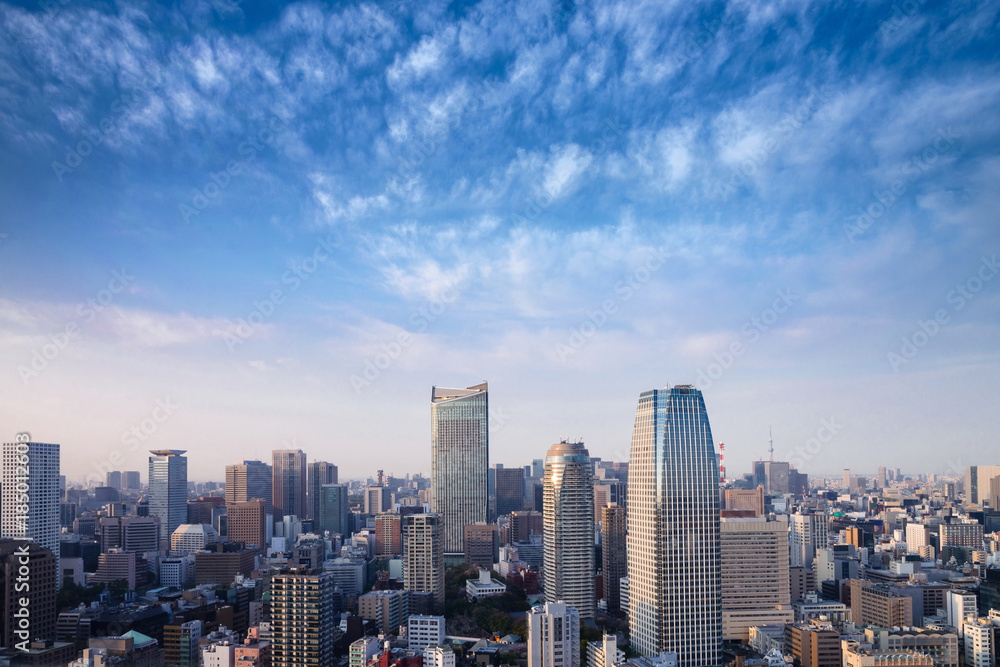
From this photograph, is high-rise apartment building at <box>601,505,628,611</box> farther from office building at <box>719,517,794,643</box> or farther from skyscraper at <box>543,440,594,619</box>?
office building at <box>719,517,794,643</box>

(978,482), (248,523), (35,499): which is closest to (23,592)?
(35,499)

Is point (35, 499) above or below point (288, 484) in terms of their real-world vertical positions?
above

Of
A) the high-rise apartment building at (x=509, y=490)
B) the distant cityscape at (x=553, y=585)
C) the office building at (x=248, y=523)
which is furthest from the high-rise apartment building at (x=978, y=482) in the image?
the office building at (x=248, y=523)

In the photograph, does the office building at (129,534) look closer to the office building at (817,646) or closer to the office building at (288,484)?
the office building at (288,484)

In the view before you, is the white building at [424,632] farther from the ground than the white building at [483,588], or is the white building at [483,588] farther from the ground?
the white building at [424,632]

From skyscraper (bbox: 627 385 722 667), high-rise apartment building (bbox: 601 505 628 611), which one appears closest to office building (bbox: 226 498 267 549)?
high-rise apartment building (bbox: 601 505 628 611)

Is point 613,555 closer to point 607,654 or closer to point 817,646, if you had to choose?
point 817,646

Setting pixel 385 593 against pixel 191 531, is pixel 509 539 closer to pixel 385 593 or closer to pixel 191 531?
pixel 191 531
